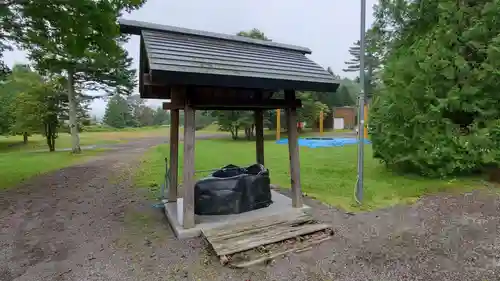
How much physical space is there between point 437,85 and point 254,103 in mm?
5058

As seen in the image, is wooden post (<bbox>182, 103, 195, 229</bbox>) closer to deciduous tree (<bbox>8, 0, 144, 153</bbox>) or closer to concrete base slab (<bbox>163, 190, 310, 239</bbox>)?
concrete base slab (<bbox>163, 190, 310, 239</bbox>)

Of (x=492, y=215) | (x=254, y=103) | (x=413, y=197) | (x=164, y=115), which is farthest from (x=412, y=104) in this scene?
(x=164, y=115)

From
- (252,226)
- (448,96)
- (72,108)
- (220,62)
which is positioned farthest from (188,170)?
(72,108)

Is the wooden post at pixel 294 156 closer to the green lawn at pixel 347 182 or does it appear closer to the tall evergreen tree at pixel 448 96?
the green lawn at pixel 347 182

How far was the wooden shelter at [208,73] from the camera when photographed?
12.1 ft

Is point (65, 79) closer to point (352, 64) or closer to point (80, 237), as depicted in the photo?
point (80, 237)

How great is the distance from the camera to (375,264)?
3.28 m

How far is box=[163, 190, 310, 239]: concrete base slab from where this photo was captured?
4093mm

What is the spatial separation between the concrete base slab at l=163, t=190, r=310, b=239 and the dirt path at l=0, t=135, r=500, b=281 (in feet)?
0.45

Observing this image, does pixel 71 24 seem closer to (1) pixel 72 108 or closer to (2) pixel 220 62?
(2) pixel 220 62

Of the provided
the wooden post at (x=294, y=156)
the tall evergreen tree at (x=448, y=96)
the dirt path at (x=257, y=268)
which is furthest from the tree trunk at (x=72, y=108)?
the tall evergreen tree at (x=448, y=96)

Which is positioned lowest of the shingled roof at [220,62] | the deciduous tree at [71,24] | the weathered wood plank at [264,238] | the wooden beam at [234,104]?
the weathered wood plank at [264,238]

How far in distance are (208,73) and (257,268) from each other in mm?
2348

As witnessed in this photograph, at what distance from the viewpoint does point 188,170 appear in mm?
4102
